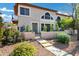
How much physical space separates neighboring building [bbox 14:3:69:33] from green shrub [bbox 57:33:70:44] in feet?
0.96

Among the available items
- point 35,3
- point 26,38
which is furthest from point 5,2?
point 26,38

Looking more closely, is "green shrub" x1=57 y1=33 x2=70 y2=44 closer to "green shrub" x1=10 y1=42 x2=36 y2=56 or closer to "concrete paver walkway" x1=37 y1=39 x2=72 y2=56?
"concrete paver walkway" x1=37 y1=39 x2=72 y2=56

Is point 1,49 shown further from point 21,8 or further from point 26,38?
point 21,8

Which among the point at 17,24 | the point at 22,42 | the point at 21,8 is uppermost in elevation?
the point at 21,8

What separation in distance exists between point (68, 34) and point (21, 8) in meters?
1.37

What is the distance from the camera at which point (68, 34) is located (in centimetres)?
457

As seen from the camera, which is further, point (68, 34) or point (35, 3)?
point (68, 34)

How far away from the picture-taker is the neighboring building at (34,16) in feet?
14.5

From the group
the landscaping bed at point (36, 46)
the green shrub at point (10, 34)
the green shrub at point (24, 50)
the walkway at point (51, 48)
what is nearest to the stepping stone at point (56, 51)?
the walkway at point (51, 48)

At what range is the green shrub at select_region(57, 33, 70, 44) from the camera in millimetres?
4564

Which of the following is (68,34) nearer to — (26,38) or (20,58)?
(26,38)

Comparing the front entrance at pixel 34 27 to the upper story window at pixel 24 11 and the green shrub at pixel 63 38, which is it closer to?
the upper story window at pixel 24 11

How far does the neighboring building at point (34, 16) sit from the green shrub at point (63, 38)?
29 centimetres

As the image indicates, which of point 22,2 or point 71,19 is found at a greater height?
point 22,2
